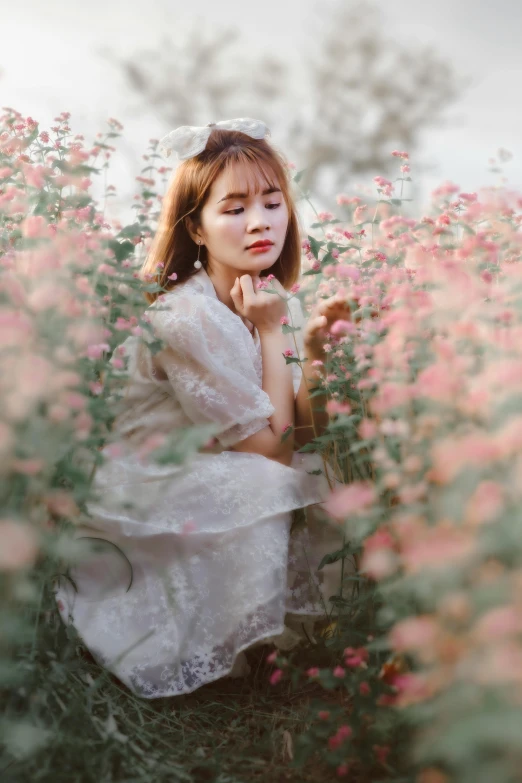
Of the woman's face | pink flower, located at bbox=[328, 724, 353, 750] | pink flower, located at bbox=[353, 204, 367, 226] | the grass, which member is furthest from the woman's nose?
pink flower, located at bbox=[328, 724, 353, 750]

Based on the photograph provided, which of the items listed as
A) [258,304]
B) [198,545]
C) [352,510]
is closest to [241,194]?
[258,304]

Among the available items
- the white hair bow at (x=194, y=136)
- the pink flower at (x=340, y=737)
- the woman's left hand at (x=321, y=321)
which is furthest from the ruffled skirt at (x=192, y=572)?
the white hair bow at (x=194, y=136)

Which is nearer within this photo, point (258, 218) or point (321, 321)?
point (321, 321)

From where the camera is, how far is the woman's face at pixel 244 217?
6.89ft

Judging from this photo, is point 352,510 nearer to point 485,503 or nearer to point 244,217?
point 485,503

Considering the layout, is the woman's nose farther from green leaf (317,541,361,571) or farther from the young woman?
green leaf (317,541,361,571)

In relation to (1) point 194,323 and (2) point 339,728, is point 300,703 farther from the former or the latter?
(1) point 194,323

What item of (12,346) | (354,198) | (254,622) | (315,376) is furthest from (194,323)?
(12,346)

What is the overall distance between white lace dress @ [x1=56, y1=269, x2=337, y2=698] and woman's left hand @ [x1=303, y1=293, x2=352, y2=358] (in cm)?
19

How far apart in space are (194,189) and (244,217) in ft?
0.71

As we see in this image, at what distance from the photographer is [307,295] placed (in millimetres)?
1719

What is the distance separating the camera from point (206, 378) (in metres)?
1.91

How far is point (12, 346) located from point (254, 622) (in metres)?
0.92

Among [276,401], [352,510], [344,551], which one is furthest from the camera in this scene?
[276,401]
